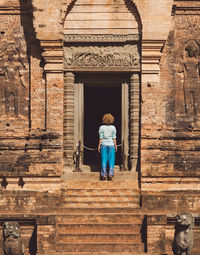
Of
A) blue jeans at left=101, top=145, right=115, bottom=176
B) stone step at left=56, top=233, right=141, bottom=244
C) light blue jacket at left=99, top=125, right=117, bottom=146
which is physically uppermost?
light blue jacket at left=99, top=125, right=117, bottom=146

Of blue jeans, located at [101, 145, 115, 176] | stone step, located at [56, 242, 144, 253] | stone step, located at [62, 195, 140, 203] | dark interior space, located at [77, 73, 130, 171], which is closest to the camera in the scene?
stone step, located at [56, 242, 144, 253]

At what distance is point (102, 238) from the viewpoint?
1404cm

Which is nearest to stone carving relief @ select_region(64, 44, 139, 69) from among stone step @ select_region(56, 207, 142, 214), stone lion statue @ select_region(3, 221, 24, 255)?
stone step @ select_region(56, 207, 142, 214)

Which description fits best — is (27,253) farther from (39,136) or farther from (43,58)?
(43,58)

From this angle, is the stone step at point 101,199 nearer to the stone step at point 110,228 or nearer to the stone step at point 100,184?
the stone step at point 100,184

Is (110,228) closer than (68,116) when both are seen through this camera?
Yes

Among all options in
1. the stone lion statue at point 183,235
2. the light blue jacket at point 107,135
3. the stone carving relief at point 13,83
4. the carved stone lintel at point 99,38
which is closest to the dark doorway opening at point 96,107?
the stone carving relief at point 13,83

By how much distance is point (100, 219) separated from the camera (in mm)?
14484

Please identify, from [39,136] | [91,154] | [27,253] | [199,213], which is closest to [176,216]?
[199,213]

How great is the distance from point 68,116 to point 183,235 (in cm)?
518

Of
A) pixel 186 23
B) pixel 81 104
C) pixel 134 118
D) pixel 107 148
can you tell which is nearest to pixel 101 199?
pixel 107 148

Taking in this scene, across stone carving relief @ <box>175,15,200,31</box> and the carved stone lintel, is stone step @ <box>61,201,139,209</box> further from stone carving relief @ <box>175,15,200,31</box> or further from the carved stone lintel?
stone carving relief @ <box>175,15,200,31</box>

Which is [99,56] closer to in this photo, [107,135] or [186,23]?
[107,135]

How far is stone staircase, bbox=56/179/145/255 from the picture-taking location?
13.8 meters
